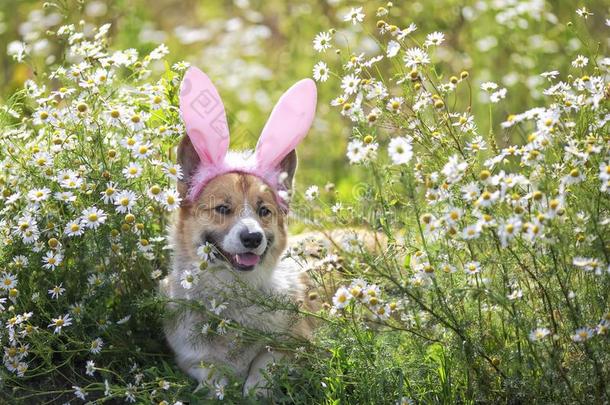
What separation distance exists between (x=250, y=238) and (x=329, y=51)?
11.8 feet

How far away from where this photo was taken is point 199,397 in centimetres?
339

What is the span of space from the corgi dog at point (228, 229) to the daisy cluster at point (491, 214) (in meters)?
0.53

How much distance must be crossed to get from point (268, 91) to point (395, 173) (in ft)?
12.6

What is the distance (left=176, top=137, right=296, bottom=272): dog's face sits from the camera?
3.72 meters

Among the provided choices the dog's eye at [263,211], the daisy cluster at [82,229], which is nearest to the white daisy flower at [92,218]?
the daisy cluster at [82,229]

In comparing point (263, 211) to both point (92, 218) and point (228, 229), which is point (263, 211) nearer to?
point (228, 229)

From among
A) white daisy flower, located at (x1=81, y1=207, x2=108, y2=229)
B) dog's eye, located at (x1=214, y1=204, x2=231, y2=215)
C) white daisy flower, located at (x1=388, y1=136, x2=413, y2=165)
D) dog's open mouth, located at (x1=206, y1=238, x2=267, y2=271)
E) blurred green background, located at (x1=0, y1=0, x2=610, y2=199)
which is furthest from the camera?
blurred green background, located at (x1=0, y1=0, x2=610, y2=199)

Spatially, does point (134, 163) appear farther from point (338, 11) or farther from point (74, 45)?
point (338, 11)

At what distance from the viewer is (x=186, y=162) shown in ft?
12.7

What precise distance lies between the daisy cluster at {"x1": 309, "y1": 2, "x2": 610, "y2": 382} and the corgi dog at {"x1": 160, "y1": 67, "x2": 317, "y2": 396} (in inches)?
20.7

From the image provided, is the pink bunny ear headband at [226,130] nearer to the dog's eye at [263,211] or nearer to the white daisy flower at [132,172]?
the dog's eye at [263,211]

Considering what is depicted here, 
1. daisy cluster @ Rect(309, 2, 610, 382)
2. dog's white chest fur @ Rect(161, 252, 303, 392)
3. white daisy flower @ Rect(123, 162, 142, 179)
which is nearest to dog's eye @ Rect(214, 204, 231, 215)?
dog's white chest fur @ Rect(161, 252, 303, 392)

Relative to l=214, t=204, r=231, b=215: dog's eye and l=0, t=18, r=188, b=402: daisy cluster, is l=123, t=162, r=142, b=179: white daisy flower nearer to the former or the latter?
l=0, t=18, r=188, b=402: daisy cluster

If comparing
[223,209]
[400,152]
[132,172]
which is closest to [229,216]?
[223,209]
